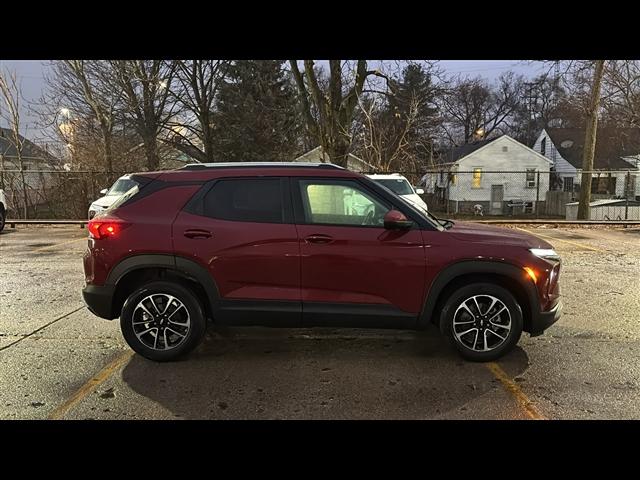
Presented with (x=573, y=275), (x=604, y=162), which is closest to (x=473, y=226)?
(x=573, y=275)

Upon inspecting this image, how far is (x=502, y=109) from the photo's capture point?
63.9 meters

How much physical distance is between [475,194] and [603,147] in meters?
15.6

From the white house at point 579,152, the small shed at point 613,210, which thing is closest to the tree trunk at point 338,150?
the small shed at point 613,210

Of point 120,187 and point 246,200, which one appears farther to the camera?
point 120,187

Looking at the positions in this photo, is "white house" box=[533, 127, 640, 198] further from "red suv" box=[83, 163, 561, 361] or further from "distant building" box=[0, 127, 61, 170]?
"red suv" box=[83, 163, 561, 361]

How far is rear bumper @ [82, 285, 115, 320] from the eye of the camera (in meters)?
4.12

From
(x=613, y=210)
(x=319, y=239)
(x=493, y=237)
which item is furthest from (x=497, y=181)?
(x=319, y=239)

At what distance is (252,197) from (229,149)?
27341mm

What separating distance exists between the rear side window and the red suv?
0.4 inches

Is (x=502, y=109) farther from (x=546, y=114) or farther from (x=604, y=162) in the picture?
(x=604, y=162)

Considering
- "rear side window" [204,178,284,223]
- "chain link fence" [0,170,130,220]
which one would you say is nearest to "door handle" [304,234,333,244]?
"rear side window" [204,178,284,223]

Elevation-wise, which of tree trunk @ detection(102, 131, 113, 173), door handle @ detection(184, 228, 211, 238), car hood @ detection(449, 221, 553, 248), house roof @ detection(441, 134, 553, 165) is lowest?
car hood @ detection(449, 221, 553, 248)

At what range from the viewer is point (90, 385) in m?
3.70

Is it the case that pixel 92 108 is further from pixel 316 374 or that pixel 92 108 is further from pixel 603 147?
pixel 603 147
